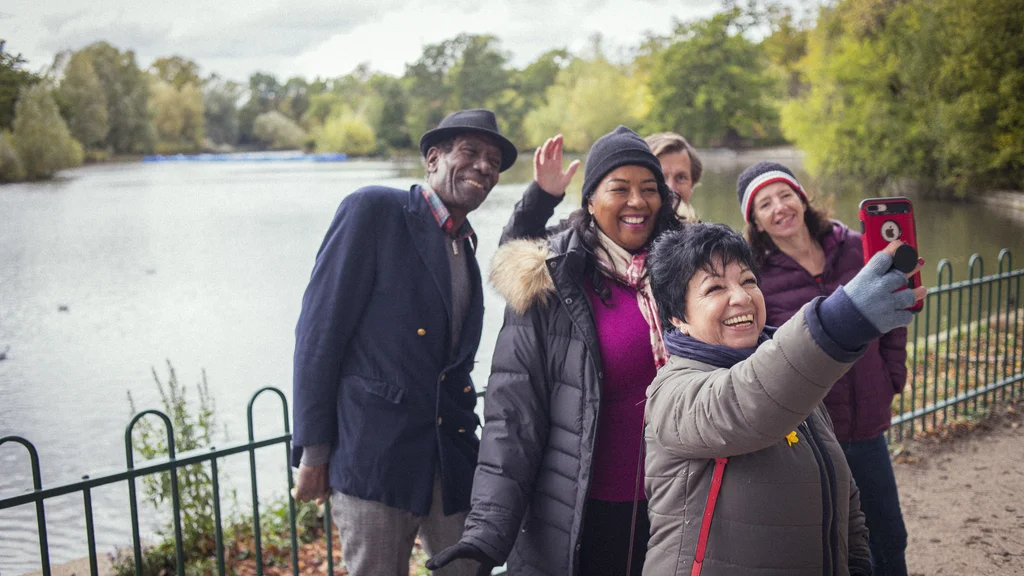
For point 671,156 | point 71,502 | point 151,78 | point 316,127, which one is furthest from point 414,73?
point 671,156

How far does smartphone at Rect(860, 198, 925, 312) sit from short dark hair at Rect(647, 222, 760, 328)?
29 cm

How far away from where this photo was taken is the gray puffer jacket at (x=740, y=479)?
130 centimetres

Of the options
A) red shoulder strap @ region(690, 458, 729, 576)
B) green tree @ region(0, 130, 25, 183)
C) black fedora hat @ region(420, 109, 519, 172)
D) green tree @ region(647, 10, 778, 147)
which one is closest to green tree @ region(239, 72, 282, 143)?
green tree @ region(0, 130, 25, 183)

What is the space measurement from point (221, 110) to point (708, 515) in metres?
18.2

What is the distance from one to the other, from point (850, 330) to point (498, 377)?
991 mm

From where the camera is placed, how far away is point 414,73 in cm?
1608

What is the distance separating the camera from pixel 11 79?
753cm

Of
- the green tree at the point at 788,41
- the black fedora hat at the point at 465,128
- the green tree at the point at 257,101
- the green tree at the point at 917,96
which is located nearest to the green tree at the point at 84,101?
the green tree at the point at 257,101

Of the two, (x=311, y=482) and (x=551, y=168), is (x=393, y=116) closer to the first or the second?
(x=551, y=168)

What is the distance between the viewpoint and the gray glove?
1.13 metres

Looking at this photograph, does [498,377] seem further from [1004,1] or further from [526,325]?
[1004,1]

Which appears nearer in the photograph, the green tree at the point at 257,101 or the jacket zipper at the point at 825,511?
the jacket zipper at the point at 825,511

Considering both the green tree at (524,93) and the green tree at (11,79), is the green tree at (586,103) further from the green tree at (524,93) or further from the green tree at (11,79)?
the green tree at (11,79)

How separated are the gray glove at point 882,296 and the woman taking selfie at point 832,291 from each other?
1429mm
